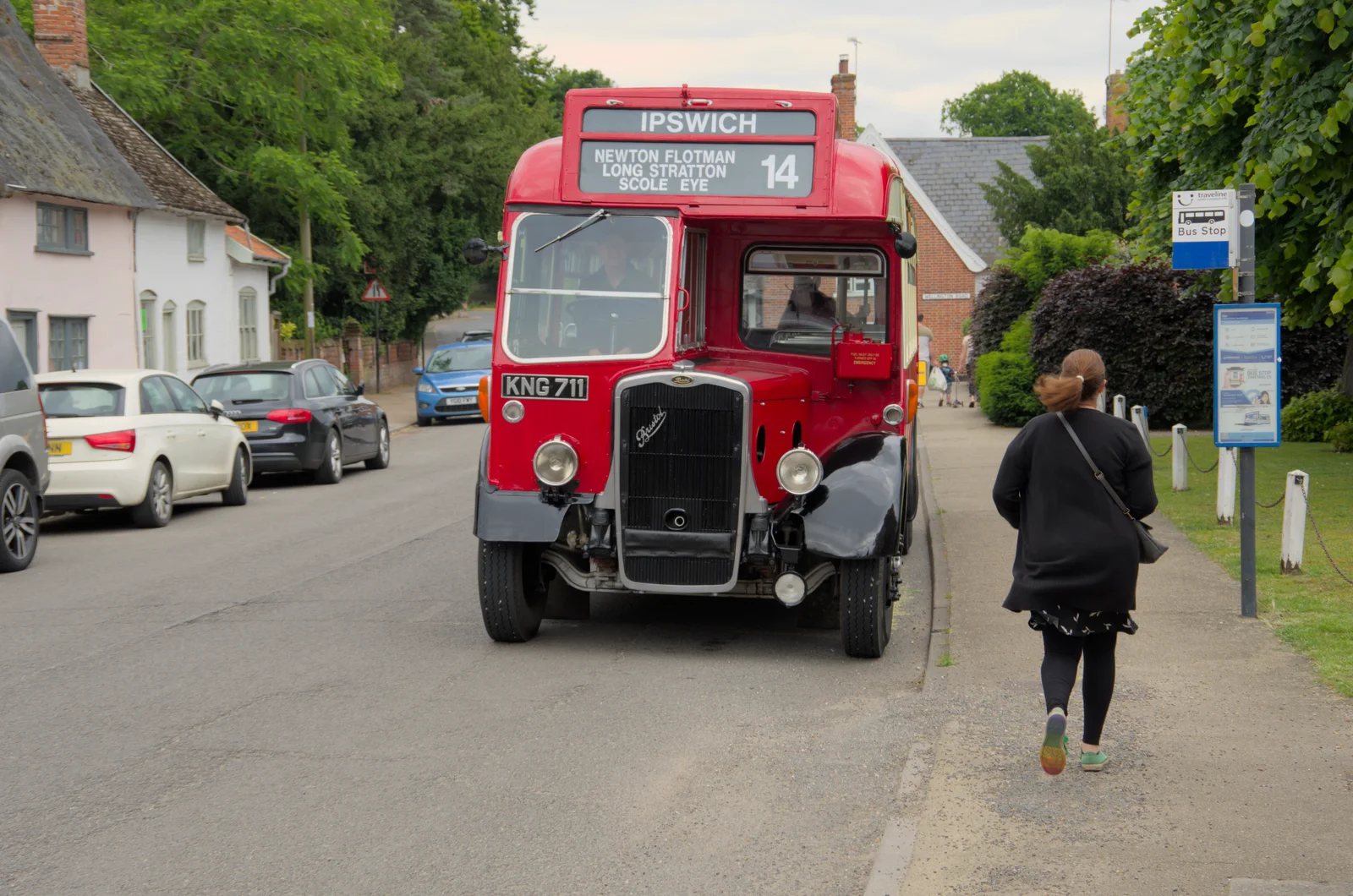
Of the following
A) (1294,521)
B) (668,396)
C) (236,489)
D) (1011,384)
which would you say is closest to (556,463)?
(668,396)

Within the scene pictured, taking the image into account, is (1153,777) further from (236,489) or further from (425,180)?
(425,180)

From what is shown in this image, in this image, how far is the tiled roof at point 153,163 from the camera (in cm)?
3041

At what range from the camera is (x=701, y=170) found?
30.0 feet

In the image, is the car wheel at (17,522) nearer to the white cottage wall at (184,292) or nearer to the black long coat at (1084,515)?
the black long coat at (1084,515)

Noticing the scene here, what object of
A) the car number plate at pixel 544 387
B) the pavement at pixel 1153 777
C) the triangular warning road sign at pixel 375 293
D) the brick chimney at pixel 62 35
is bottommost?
the pavement at pixel 1153 777

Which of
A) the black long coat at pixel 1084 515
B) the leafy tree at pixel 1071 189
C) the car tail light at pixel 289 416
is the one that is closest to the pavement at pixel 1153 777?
the black long coat at pixel 1084 515

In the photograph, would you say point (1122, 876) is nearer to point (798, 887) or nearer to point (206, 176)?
point (798, 887)

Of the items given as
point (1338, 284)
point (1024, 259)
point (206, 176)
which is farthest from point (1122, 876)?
point (206, 176)

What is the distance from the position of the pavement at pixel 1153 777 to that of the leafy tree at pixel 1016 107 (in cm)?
8533

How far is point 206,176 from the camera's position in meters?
36.3

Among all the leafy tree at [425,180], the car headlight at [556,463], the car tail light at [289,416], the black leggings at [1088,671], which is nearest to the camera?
the black leggings at [1088,671]

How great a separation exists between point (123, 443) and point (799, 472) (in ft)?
29.6

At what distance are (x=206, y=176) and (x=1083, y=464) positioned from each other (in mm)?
33478

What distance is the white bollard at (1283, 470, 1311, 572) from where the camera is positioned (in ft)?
33.7
